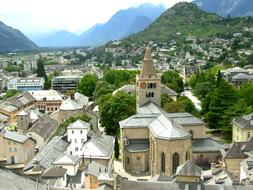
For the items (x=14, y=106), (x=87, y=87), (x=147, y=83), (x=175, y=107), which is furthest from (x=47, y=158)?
(x=87, y=87)

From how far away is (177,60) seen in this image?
18375 centimetres

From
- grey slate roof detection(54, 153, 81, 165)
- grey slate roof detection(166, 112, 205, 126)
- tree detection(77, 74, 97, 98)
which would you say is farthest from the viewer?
tree detection(77, 74, 97, 98)

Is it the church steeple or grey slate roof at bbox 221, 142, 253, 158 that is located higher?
the church steeple

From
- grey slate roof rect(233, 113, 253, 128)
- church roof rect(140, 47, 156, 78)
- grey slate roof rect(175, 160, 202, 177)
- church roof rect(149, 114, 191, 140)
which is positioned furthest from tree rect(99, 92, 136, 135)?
grey slate roof rect(175, 160, 202, 177)

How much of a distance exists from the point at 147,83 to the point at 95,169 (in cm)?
2043

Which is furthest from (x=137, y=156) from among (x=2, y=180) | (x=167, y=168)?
(x=2, y=180)

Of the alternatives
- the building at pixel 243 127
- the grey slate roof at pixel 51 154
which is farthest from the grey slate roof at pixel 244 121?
the grey slate roof at pixel 51 154

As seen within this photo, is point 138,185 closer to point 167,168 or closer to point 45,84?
point 167,168

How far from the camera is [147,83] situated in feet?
191

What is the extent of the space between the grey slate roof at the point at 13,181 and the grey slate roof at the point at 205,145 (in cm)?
3780

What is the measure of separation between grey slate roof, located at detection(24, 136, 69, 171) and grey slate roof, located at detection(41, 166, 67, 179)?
4206mm

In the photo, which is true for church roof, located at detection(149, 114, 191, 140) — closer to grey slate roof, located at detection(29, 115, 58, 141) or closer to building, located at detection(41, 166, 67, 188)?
building, located at detection(41, 166, 67, 188)

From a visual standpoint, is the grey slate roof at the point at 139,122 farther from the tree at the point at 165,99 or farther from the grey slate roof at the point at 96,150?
the tree at the point at 165,99

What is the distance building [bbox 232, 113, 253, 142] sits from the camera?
5591 cm
